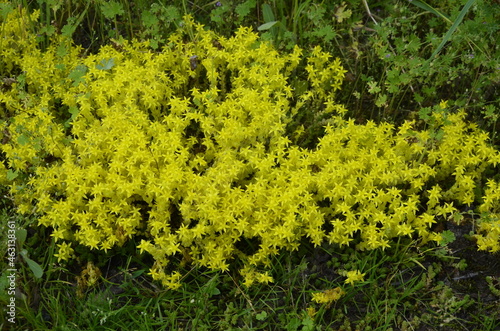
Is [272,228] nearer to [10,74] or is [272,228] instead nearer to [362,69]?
[362,69]

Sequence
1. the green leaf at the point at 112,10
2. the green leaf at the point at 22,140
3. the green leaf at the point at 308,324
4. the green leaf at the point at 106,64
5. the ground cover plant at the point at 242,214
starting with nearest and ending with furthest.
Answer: the green leaf at the point at 308,324
the ground cover plant at the point at 242,214
the green leaf at the point at 22,140
the green leaf at the point at 106,64
the green leaf at the point at 112,10

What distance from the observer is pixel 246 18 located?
3.96 meters

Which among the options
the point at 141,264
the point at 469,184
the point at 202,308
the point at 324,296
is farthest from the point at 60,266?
the point at 469,184

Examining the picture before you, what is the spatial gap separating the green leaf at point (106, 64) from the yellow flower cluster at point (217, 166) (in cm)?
1

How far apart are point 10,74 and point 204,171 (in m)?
1.66

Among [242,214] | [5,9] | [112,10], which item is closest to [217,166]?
[242,214]

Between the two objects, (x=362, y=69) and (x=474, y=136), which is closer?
(x=474, y=136)

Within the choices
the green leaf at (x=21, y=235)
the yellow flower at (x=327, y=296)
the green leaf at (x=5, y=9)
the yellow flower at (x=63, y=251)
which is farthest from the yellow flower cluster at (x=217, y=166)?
the green leaf at (x=5, y=9)

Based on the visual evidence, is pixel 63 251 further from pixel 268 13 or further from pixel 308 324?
pixel 268 13

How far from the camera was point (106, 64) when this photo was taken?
11.1 ft

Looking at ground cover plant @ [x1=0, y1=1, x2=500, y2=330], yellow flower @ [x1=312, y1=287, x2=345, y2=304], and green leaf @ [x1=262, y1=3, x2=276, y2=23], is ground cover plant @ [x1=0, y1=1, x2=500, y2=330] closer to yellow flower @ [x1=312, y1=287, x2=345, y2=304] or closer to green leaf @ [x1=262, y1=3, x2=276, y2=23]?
yellow flower @ [x1=312, y1=287, x2=345, y2=304]

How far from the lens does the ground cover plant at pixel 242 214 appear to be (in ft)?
9.17

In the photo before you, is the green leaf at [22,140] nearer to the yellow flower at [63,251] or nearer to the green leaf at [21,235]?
the green leaf at [21,235]

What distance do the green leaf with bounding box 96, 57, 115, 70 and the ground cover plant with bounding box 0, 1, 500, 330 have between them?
18 mm
